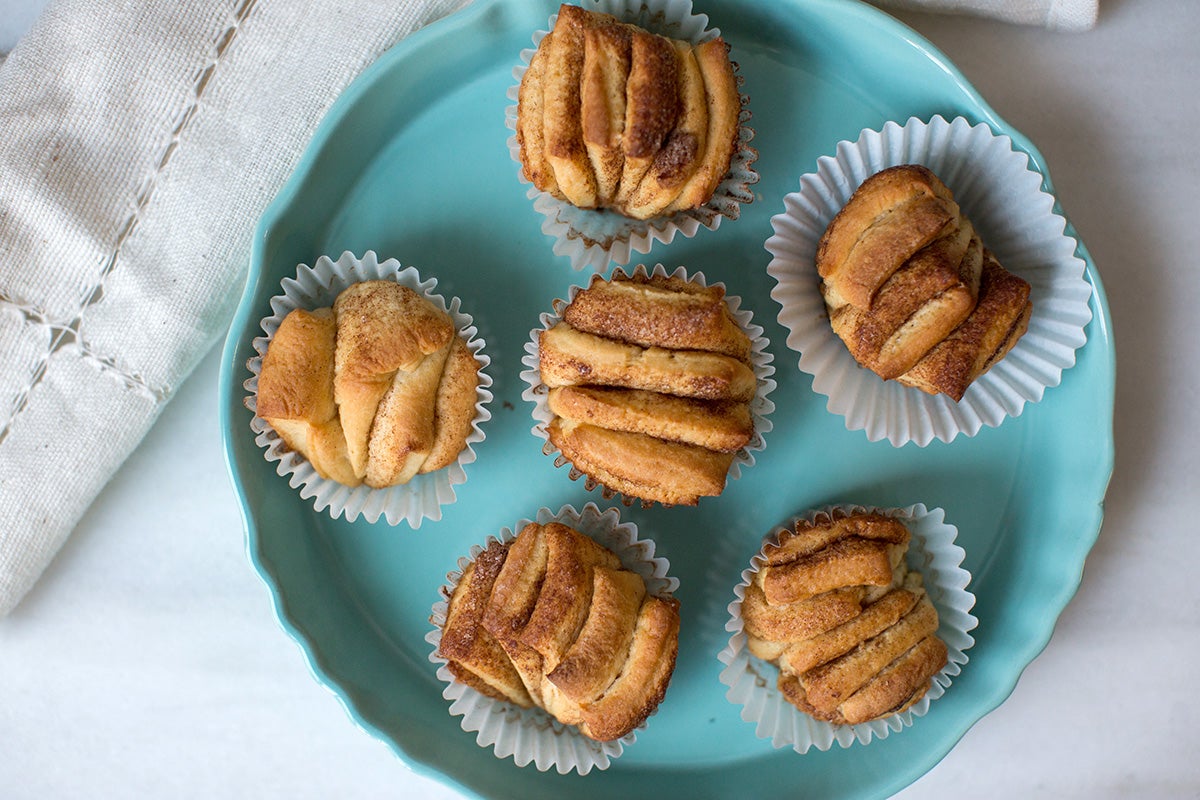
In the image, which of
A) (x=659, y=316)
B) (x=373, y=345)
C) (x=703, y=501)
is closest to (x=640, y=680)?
(x=703, y=501)

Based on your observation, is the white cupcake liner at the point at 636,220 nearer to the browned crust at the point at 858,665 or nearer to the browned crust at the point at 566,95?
the browned crust at the point at 566,95

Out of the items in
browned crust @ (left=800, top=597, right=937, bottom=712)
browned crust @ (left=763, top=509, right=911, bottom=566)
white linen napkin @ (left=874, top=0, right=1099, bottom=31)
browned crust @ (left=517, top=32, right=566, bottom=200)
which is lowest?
browned crust @ (left=800, top=597, right=937, bottom=712)

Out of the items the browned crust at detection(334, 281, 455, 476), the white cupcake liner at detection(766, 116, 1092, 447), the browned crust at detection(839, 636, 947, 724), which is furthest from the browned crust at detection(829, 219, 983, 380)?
the browned crust at detection(334, 281, 455, 476)

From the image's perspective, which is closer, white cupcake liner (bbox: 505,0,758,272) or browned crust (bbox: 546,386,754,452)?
browned crust (bbox: 546,386,754,452)

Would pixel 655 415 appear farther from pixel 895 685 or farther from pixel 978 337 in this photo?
pixel 895 685

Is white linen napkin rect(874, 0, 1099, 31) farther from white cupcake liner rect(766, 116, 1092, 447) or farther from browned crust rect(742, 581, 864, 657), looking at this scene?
browned crust rect(742, 581, 864, 657)

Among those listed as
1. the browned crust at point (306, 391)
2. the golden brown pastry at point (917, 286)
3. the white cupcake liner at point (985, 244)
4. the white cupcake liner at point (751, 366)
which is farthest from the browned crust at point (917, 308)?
the browned crust at point (306, 391)
